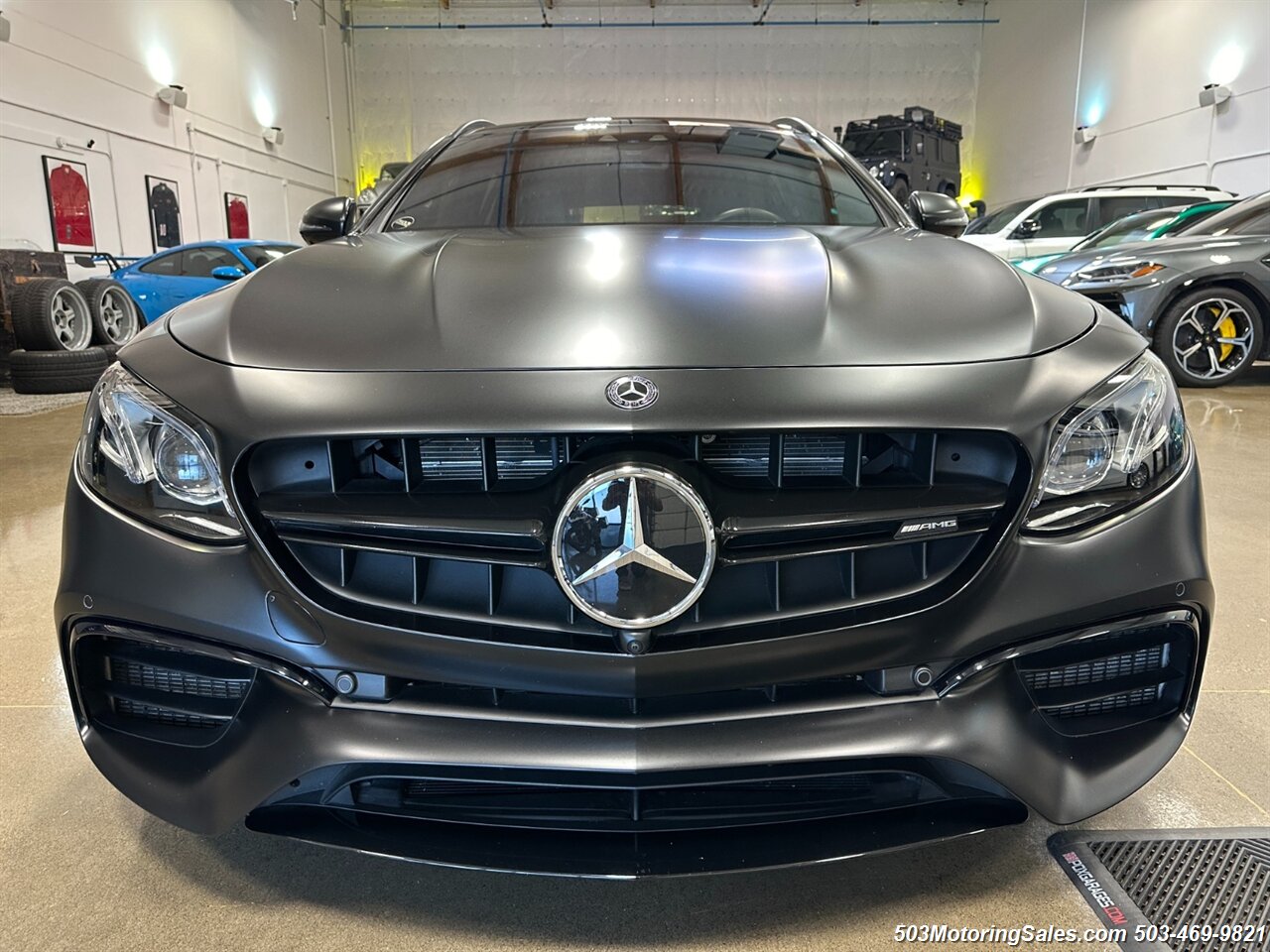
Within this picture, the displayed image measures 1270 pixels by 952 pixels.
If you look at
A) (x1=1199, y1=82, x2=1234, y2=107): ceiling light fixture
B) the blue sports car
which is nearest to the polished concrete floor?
the blue sports car

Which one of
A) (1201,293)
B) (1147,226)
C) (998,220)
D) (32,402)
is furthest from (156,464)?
(998,220)

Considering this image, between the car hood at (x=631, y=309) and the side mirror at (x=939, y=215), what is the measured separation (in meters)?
0.59

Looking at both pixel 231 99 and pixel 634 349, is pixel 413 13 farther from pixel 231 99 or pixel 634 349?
pixel 634 349

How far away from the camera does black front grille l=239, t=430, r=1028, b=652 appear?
0.96m

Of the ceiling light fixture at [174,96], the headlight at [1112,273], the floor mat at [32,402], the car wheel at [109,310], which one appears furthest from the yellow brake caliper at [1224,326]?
the ceiling light fixture at [174,96]

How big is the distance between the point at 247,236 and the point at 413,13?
20.4ft

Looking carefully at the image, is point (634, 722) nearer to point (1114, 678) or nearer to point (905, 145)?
point (1114, 678)

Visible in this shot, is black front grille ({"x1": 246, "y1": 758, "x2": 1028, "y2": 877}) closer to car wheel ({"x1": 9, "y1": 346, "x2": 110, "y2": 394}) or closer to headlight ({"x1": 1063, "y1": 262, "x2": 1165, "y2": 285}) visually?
headlight ({"x1": 1063, "y1": 262, "x2": 1165, "y2": 285})

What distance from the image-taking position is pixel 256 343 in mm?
1084

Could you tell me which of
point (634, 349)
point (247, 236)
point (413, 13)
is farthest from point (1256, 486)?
point (413, 13)

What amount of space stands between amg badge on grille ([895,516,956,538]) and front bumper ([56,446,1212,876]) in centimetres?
7

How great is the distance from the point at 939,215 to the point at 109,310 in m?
7.24

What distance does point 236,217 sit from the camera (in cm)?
1265

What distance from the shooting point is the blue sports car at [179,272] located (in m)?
8.42
